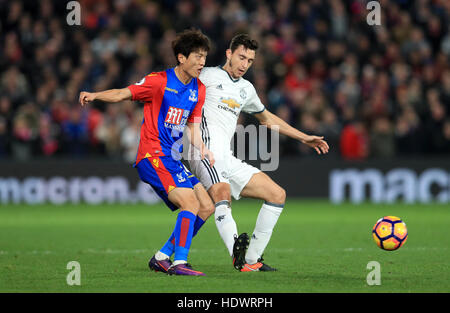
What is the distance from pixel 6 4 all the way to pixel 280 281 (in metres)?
15.4

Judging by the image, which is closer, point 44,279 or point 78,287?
point 78,287

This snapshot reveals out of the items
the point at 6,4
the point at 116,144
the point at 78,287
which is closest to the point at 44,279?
the point at 78,287

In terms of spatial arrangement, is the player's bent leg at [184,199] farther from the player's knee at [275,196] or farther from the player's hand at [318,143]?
the player's hand at [318,143]

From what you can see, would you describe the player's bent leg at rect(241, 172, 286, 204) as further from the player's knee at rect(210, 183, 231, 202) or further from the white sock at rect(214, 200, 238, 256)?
the white sock at rect(214, 200, 238, 256)

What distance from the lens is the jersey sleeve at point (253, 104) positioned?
8789mm

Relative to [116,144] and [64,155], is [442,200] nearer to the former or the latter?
[116,144]

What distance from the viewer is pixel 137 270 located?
813 cm

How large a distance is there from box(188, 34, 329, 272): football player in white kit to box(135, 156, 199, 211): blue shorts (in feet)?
1.91

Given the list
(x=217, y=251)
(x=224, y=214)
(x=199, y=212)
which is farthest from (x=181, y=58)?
(x=217, y=251)

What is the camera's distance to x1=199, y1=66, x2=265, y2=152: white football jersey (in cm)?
849

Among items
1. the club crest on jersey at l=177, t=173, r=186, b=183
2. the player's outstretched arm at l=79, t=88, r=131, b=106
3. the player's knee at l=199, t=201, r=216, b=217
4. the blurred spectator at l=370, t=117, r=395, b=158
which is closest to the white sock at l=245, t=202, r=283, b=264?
the player's knee at l=199, t=201, r=216, b=217

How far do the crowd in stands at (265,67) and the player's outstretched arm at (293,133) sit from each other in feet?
28.2

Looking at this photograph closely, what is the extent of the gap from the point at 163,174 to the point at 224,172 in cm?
86

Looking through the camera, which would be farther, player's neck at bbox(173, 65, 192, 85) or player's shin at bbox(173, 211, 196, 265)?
player's neck at bbox(173, 65, 192, 85)
